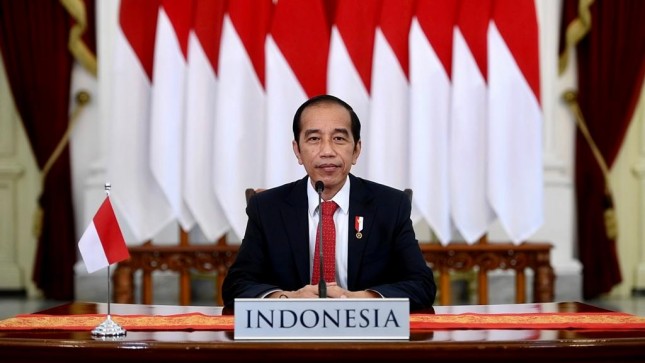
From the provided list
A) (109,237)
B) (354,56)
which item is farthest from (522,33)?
(109,237)

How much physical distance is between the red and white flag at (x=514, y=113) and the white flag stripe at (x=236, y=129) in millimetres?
1208

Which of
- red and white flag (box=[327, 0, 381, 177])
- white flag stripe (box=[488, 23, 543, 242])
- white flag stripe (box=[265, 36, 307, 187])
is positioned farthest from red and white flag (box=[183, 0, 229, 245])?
white flag stripe (box=[488, 23, 543, 242])

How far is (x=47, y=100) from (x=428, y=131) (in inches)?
110

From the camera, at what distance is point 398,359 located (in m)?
1.96

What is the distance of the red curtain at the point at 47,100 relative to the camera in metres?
6.67

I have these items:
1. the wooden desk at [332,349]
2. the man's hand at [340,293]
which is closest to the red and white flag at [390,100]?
the man's hand at [340,293]

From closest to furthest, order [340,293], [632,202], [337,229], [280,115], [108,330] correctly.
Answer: [108,330], [340,293], [337,229], [280,115], [632,202]

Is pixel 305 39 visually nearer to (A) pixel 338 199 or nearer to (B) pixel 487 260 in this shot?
(B) pixel 487 260

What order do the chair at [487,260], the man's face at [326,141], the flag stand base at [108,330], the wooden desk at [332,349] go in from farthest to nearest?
the chair at [487,260] → the man's face at [326,141] → the flag stand base at [108,330] → the wooden desk at [332,349]

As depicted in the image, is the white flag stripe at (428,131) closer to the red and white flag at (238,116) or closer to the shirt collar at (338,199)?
the red and white flag at (238,116)

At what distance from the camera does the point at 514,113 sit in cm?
521

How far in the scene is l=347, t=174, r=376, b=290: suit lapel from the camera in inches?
109

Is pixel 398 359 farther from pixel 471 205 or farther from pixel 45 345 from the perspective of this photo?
pixel 471 205

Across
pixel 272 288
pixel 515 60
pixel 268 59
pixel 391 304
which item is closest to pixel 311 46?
pixel 268 59
